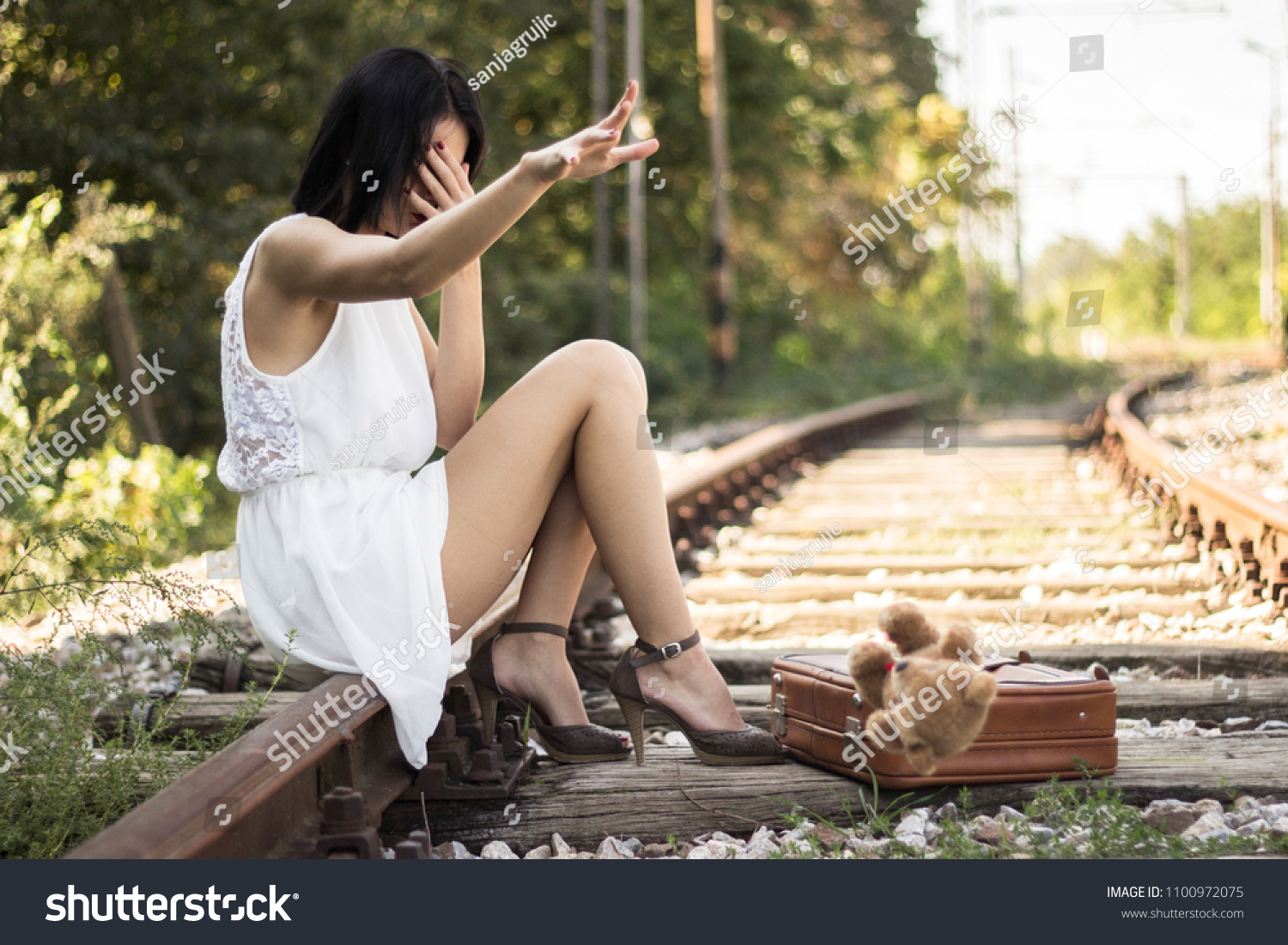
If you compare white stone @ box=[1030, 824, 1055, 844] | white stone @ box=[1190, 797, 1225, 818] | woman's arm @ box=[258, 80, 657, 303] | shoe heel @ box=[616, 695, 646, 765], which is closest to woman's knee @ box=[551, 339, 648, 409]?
woman's arm @ box=[258, 80, 657, 303]

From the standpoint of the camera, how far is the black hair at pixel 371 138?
2.02 meters

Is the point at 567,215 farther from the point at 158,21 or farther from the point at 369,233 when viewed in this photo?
the point at 369,233

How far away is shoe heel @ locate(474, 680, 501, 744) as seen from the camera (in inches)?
84.4

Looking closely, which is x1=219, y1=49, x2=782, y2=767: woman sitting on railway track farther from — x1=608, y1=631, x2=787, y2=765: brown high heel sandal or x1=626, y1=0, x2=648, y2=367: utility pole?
x1=626, y1=0, x2=648, y2=367: utility pole

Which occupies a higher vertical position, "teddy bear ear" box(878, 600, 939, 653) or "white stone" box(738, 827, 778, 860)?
"teddy bear ear" box(878, 600, 939, 653)

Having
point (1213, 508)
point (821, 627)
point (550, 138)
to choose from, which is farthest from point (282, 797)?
point (550, 138)

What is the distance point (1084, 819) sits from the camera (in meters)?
1.74

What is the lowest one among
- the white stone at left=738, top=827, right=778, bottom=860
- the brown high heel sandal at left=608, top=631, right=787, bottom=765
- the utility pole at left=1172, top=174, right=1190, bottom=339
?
the white stone at left=738, top=827, right=778, bottom=860

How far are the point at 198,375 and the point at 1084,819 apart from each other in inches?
299

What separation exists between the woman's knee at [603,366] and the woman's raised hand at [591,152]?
430mm

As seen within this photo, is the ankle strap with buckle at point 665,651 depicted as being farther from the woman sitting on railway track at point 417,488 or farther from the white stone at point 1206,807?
the white stone at point 1206,807

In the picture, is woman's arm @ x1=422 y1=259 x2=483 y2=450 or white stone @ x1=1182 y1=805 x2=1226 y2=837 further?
woman's arm @ x1=422 y1=259 x2=483 y2=450

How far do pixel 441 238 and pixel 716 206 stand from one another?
49.4ft

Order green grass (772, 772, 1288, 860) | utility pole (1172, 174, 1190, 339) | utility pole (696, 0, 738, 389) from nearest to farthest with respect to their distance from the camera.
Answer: green grass (772, 772, 1288, 860) < utility pole (696, 0, 738, 389) < utility pole (1172, 174, 1190, 339)
